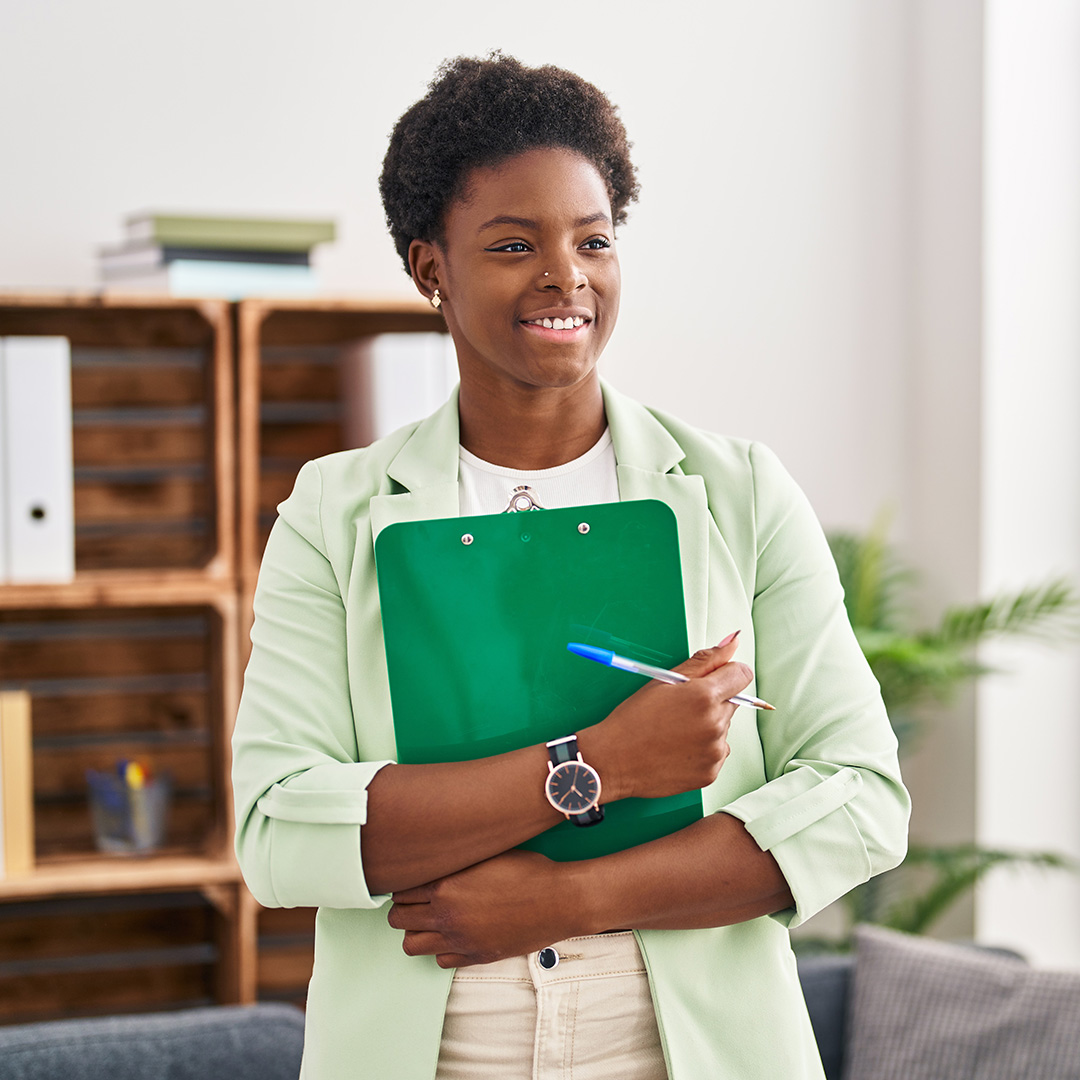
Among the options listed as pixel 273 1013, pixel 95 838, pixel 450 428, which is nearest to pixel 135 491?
pixel 95 838

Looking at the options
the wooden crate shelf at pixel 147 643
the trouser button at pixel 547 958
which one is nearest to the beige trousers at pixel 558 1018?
the trouser button at pixel 547 958

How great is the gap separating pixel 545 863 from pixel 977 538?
2114 millimetres

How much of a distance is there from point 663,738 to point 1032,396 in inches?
85.8

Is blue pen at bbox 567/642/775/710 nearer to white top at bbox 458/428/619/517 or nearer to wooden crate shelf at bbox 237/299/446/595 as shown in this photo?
white top at bbox 458/428/619/517

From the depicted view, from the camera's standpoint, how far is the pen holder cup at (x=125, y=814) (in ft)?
7.57

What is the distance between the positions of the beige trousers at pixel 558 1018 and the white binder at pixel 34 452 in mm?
1540

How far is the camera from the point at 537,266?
92 centimetres

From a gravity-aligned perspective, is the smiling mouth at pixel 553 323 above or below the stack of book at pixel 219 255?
below

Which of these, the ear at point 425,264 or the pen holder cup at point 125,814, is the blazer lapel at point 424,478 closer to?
the ear at point 425,264

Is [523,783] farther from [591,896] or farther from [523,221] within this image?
[523,221]

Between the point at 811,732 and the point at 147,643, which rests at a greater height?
the point at 811,732

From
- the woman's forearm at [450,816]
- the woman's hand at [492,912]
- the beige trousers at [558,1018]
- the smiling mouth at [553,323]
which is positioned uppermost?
Answer: the smiling mouth at [553,323]

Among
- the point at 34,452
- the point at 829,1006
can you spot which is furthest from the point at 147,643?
the point at 829,1006

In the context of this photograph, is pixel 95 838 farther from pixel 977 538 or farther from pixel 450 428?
pixel 977 538
